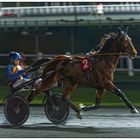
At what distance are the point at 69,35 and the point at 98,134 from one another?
3237 centimetres

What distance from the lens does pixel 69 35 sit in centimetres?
4184

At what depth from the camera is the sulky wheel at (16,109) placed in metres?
10.9

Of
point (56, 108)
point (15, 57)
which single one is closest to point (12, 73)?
point (15, 57)

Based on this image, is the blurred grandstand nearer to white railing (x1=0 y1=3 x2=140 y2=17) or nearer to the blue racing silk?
white railing (x1=0 y1=3 x2=140 y2=17)

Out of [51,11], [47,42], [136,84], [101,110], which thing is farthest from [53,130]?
[47,42]

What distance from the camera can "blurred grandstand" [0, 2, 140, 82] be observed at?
1551 inches

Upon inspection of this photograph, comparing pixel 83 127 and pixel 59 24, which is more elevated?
pixel 59 24

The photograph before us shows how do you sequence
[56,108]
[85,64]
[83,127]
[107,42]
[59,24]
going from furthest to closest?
[59,24]
[56,108]
[107,42]
[85,64]
[83,127]

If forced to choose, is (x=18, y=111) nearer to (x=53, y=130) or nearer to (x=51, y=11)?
(x=53, y=130)

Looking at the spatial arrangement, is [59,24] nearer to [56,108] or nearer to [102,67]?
[56,108]

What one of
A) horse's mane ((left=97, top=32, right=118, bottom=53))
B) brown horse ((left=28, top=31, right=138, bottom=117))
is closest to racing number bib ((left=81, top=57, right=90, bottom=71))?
brown horse ((left=28, top=31, right=138, bottom=117))

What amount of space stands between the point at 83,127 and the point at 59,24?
3117 cm

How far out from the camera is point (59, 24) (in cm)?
4153

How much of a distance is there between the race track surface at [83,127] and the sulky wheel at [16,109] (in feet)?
0.45
